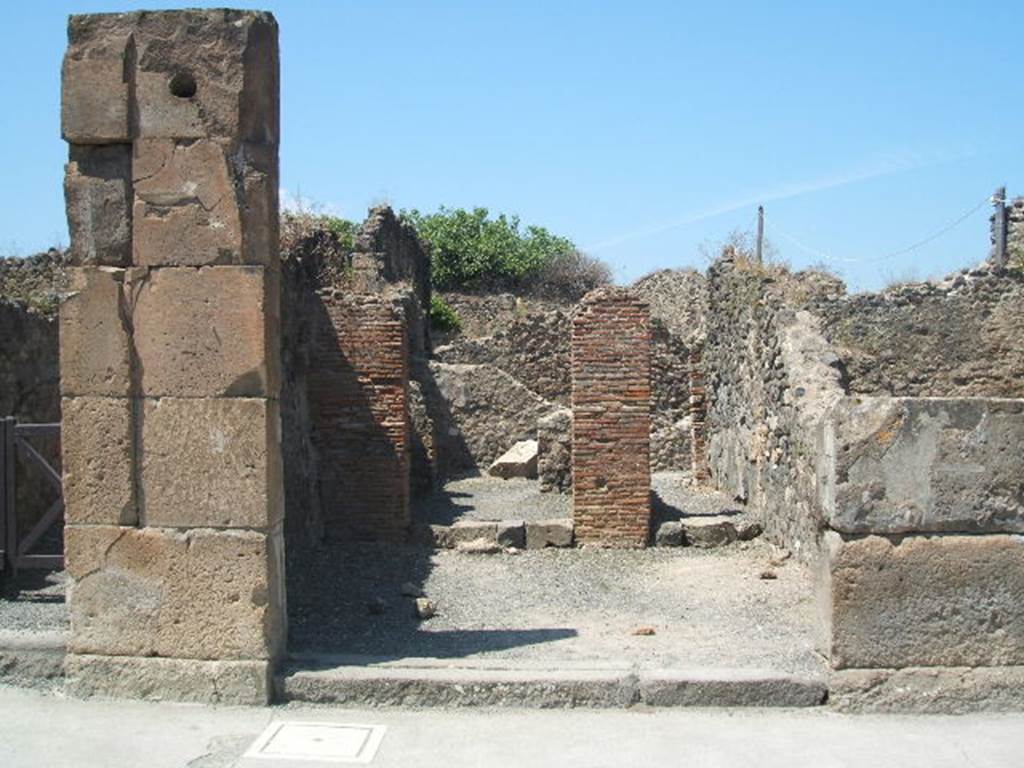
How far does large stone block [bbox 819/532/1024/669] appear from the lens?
5227mm

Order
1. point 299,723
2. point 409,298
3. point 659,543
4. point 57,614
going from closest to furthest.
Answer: point 299,723
point 57,614
point 659,543
point 409,298

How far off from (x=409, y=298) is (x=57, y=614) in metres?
10.1

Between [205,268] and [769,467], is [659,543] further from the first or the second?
[205,268]

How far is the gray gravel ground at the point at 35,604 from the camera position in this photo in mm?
6496

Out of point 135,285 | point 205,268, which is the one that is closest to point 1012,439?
point 205,268

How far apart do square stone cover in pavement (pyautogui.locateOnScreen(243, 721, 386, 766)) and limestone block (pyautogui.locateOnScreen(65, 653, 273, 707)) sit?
0.32 meters

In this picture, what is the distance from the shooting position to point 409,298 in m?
16.5

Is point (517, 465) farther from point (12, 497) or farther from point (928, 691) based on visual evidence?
point (928, 691)

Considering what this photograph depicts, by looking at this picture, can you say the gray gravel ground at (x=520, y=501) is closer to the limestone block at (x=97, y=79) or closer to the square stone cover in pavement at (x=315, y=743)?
the square stone cover in pavement at (x=315, y=743)

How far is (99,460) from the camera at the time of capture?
5402mm

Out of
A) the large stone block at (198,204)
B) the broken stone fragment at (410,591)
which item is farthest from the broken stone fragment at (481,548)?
the large stone block at (198,204)

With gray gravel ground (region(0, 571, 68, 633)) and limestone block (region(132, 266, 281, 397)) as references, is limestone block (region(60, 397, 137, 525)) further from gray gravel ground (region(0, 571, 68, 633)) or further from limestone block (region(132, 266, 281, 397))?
gray gravel ground (region(0, 571, 68, 633))

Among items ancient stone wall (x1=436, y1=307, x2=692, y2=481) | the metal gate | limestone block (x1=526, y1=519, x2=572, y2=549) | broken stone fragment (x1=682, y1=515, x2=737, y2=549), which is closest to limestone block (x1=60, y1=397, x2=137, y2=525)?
the metal gate

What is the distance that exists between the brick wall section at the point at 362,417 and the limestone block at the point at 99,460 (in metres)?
5.56
